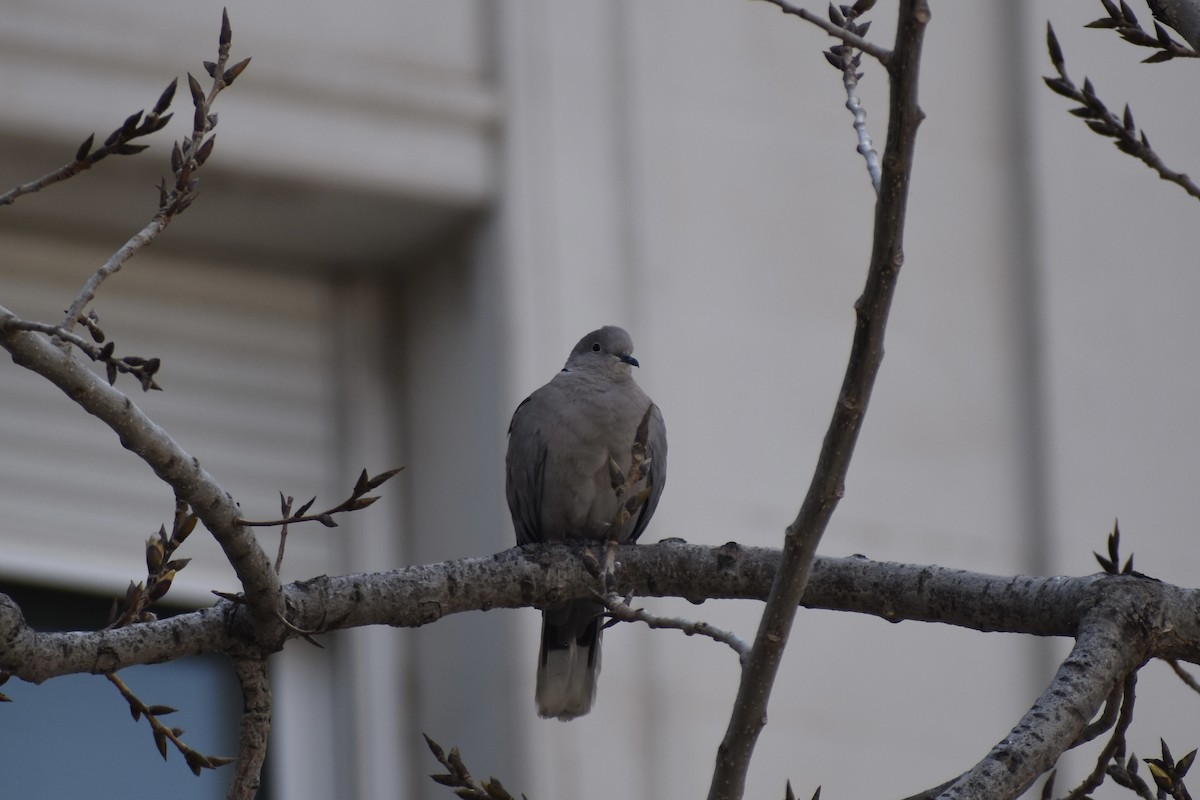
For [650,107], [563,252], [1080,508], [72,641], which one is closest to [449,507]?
[563,252]

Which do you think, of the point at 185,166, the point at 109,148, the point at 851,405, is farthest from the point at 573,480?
the point at 851,405

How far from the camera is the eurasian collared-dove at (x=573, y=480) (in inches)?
224

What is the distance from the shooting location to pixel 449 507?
7168 mm

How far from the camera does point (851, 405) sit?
292 cm

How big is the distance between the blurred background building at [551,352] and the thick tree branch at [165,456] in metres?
2.92

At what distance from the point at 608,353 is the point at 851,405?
3.32 meters

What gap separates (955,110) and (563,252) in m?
1.86

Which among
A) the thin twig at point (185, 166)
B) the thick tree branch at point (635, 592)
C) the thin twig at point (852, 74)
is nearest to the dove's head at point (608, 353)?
the thick tree branch at point (635, 592)

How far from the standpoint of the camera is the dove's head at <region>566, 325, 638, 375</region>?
20.2 ft

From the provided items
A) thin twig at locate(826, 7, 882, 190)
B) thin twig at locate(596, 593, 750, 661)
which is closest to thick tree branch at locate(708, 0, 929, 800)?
thin twig at locate(596, 593, 750, 661)

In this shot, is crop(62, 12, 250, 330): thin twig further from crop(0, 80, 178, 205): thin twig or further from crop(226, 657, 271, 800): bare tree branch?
crop(226, 657, 271, 800): bare tree branch

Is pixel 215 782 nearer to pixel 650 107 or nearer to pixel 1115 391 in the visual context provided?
pixel 650 107

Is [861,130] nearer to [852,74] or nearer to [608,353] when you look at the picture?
[852,74]

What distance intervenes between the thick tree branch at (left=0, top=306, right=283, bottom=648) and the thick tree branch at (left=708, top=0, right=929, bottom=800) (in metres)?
1.00
